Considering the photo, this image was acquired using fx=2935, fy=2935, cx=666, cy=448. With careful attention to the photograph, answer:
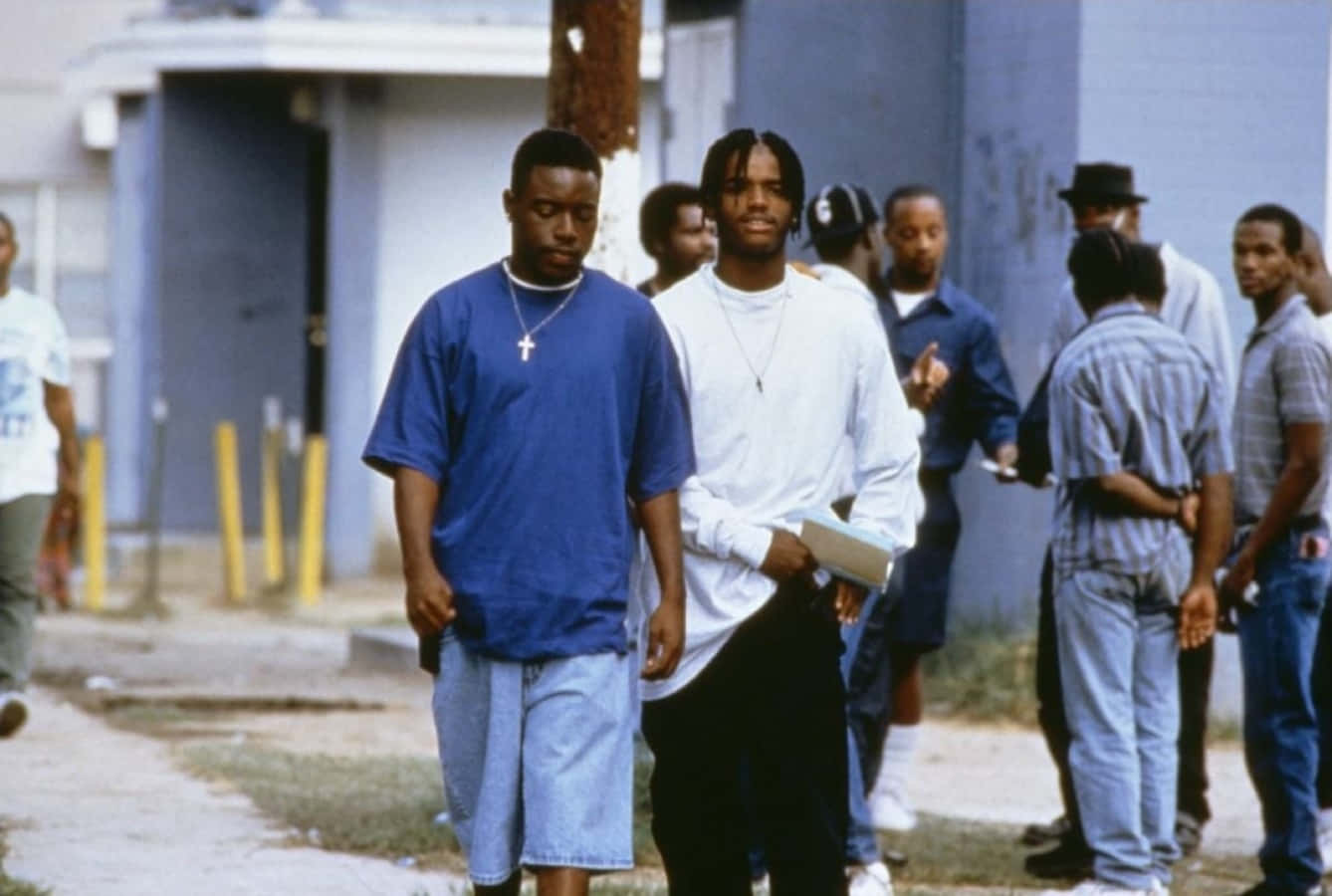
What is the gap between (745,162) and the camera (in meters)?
6.12

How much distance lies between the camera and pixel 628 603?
608 cm

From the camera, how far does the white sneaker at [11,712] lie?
10.7m

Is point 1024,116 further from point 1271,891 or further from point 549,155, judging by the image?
point 549,155

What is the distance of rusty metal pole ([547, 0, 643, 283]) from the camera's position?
28.6ft

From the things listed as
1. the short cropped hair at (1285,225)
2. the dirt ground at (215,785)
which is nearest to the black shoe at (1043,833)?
the dirt ground at (215,785)

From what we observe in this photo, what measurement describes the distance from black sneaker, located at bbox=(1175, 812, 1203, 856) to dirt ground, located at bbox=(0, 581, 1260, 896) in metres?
0.22

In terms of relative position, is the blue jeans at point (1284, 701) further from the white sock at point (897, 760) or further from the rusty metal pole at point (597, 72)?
the rusty metal pole at point (597, 72)

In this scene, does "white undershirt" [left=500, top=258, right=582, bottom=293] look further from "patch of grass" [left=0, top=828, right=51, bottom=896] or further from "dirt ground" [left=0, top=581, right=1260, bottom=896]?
"patch of grass" [left=0, top=828, right=51, bottom=896]

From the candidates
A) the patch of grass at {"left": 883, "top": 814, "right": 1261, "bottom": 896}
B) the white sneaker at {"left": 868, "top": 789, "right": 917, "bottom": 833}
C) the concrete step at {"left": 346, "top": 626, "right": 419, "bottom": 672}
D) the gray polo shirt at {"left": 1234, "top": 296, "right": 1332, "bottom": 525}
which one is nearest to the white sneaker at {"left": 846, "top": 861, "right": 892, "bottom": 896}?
the patch of grass at {"left": 883, "top": 814, "right": 1261, "bottom": 896}

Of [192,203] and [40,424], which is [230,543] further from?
[40,424]

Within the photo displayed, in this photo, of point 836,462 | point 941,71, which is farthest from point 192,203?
point 836,462

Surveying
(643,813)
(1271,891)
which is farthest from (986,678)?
(1271,891)

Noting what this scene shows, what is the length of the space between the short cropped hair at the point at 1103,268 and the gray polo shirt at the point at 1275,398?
508mm

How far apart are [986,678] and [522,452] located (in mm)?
6642
